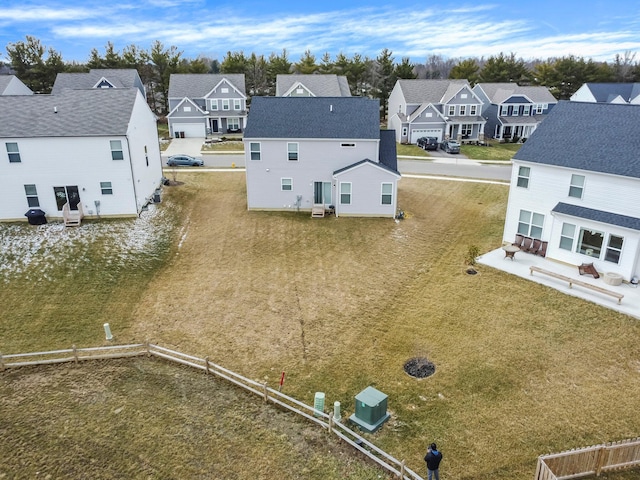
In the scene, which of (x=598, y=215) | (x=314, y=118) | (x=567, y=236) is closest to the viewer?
(x=598, y=215)

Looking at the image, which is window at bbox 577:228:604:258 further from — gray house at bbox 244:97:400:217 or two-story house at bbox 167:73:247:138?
two-story house at bbox 167:73:247:138

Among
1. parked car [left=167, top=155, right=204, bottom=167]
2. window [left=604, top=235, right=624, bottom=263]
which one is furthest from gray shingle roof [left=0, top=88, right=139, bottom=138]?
window [left=604, top=235, right=624, bottom=263]

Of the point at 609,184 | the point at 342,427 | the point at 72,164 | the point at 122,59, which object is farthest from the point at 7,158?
the point at 122,59

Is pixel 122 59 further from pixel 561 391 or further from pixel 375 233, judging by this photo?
pixel 561 391

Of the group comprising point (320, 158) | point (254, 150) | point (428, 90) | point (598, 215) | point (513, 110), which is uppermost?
point (428, 90)

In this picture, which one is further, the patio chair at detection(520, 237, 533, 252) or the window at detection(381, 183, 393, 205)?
the window at detection(381, 183, 393, 205)

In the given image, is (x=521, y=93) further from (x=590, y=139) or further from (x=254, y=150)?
(x=254, y=150)

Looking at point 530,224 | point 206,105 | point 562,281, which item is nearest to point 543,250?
point 530,224
